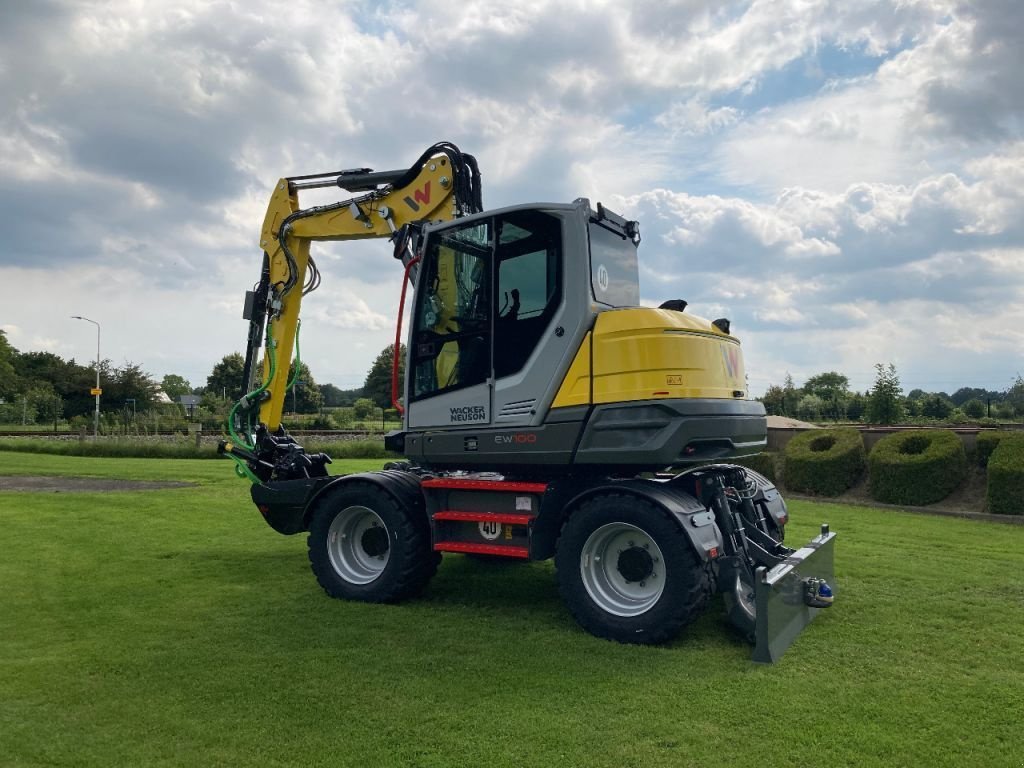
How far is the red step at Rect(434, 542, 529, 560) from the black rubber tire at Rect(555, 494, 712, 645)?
0.37 metres

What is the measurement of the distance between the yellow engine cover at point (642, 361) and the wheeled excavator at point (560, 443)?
15 millimetres

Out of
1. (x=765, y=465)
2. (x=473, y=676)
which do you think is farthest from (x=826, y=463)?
(x=473, y=676)

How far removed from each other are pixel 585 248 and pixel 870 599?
13.7 ft

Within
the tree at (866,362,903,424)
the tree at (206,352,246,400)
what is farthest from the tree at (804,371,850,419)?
the tree at (206,352,246,400)

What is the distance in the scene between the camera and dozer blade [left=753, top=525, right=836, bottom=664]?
5254mm

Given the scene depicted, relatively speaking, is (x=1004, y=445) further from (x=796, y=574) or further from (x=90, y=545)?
(x=90, y=545)

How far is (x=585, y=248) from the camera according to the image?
20.6 feet

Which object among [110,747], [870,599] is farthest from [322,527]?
[870,599]

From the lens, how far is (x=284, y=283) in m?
8.70

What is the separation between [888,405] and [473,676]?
2365cm

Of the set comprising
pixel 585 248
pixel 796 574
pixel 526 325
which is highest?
pixel 585 248

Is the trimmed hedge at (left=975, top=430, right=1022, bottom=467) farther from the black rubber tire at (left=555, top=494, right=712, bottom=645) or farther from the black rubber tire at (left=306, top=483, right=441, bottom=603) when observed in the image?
the black rubber tire at (left=306, top=483, right=441, bottom=603)

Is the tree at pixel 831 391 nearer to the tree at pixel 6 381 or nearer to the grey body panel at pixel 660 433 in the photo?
the grey body panel at pixel 660 433

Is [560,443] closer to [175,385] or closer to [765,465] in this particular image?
[765,465]
